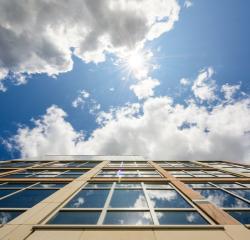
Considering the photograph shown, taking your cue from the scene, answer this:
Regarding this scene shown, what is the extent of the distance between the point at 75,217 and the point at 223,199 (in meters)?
7.36

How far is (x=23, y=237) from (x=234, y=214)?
7.90m

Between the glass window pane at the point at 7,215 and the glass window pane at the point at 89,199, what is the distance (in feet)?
6.64

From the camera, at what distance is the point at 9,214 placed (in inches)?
285

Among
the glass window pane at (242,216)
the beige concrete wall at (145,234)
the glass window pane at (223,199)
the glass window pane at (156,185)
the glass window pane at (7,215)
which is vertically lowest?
the beige concrete wall at (145,234)

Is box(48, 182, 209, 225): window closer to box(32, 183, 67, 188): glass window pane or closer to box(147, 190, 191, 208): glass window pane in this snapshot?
box(147, 190, 191, 208): glass window pane

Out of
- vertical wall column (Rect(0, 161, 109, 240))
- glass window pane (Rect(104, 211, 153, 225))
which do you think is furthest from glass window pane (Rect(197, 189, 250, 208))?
vertical wall column (Rect(0, 161, 109, 240))

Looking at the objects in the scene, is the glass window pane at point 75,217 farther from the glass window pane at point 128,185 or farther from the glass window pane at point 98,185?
the glass window pane at point 128,185

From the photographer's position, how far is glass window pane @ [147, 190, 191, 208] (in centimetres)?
805

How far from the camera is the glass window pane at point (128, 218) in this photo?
6465mm

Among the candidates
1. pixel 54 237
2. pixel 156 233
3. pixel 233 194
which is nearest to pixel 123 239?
pixel 156 233

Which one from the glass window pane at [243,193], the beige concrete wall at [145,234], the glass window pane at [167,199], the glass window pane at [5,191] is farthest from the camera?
the glass window pane at [5,191]

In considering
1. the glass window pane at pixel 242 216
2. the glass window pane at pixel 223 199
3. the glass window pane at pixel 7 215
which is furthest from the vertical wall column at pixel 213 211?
the glass window pane at pixel 7 215

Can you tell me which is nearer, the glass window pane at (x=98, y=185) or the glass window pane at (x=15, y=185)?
the glass window pane at (x=98, y=185)

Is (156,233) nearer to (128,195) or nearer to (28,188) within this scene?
(128,195)
